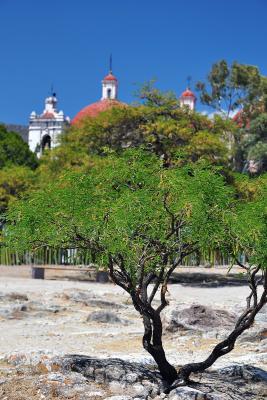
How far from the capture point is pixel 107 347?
38.2ft

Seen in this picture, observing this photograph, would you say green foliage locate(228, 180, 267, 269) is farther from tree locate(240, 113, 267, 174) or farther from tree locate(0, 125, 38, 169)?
tree locate(0, 125, 38, 169)

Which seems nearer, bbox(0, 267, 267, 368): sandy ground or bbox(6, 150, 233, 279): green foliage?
bbox(6, 150, 233, 279): green foliage

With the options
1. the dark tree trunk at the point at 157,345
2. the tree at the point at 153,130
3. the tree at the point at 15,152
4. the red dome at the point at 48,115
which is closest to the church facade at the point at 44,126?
A: the red dome at the point at 48,115

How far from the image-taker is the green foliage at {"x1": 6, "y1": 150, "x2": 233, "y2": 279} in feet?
22.5

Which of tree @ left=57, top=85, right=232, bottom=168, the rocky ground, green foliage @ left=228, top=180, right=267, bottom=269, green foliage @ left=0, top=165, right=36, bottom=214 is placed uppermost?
tree @ left=57, top=85, right=232, bottom=168

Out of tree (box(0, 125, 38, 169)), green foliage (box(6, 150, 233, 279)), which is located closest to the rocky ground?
green foliage (box(6, 150, 233, 279))

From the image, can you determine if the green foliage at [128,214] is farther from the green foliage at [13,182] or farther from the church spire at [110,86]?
the church spire at [110,86]

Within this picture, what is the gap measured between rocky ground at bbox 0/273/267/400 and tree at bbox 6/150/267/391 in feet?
3.62

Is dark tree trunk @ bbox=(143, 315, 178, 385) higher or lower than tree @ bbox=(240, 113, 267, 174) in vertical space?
lower

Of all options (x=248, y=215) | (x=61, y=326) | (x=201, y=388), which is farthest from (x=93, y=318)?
(x=248, y=215)

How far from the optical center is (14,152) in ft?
153

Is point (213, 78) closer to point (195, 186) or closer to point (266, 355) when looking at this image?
point (266, 355)

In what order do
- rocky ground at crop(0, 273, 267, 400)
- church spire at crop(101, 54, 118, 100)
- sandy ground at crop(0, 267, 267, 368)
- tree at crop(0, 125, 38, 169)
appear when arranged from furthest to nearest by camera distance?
church spire at crop(101, 54, 118, 100)
tree at crop(0, 125, 38, 169)
sandy ground at crop(0, 267, 267, 368)
rocky ground at crop(0, 273, 267, 400)

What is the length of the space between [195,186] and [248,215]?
28.3 inches
